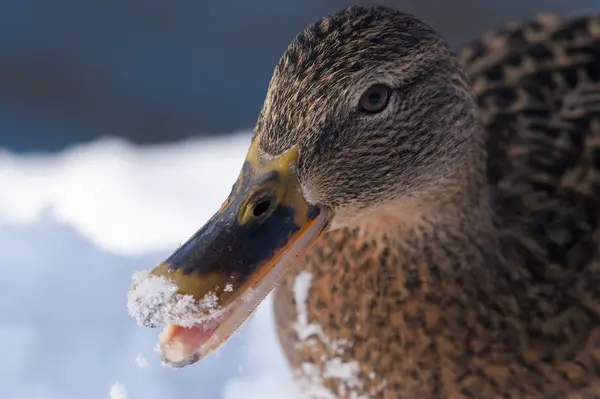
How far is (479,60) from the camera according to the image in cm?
199

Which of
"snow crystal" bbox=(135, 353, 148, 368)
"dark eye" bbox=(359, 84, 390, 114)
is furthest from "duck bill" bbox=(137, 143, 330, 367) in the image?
"snow crystal" bbox=(135, 353, 148, 368)

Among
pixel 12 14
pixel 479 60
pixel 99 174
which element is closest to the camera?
pixel 479 60

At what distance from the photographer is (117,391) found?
196 cm

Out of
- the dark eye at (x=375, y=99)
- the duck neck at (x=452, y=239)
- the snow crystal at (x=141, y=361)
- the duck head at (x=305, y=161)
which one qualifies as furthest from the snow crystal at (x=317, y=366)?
the dark eye at (x=375, y=99)

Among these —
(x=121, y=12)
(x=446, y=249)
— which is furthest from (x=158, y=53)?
(x=446, y=249)

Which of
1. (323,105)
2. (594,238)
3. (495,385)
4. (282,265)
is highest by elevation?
(323,105)

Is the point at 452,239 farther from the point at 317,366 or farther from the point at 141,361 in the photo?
the point at 141,361

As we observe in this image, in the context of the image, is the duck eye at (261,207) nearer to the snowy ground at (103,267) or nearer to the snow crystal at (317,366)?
the snow crystal at (317,366)

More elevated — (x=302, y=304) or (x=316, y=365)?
(x=302, y=304)

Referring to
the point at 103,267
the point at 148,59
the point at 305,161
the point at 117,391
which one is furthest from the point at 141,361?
the point at 148,59

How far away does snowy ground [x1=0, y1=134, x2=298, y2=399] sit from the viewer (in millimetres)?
2104

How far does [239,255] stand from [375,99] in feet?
1.00

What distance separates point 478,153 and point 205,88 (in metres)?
1.62

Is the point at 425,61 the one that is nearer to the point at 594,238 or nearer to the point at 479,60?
the point at 594,238
